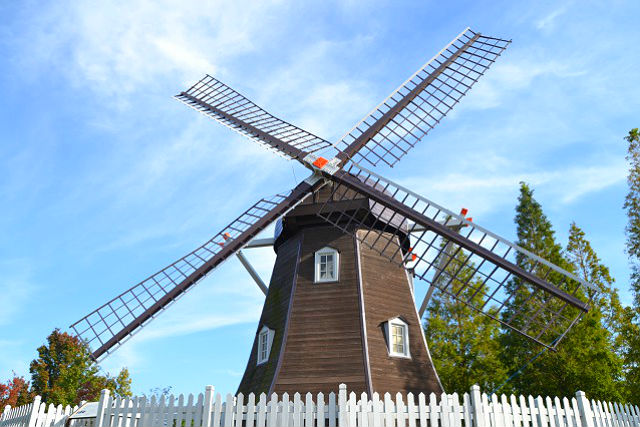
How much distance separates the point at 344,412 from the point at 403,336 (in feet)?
14.8

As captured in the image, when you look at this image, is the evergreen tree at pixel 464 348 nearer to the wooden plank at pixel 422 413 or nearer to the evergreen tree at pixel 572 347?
the evergreen tree at pixel 572 347

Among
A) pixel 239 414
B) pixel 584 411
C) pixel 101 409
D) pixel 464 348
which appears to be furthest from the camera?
pixel 464 348

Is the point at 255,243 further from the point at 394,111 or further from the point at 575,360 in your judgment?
the point at 575,360

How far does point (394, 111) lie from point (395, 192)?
2.87 meters

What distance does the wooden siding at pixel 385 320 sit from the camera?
12133 mm

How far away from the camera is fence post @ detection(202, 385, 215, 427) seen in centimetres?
939

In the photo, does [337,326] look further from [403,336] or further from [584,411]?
[584,411]

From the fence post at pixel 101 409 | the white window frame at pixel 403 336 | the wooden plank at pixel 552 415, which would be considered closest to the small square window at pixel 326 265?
the white window frame at pixel 403 336

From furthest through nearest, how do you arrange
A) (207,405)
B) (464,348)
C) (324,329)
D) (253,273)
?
(464,348), (253,273), (324,329), (207,405)

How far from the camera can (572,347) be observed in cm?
1836

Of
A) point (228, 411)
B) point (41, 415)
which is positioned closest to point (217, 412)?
point (228, 411)

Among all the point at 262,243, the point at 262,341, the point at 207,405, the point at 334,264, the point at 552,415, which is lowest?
the point at 552,415

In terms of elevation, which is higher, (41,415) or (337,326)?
(337,326)

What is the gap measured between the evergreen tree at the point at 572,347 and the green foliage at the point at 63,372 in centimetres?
1840
